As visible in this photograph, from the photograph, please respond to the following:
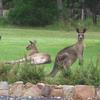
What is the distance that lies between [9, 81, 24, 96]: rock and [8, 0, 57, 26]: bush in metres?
39.9

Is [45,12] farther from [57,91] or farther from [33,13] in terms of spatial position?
[57,91]

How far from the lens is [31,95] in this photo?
13.2 m

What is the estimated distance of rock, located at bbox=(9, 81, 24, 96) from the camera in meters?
13.1

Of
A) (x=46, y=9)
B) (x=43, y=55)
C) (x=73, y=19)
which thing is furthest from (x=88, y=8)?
(x=43, y=55)

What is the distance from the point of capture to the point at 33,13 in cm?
5431

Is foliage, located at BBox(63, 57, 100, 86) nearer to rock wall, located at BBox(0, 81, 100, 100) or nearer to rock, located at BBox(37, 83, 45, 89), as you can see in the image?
rock wall, located at BBox(0, 81, 100, 100)

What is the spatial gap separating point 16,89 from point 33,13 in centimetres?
4148

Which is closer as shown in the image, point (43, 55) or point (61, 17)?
point (43, 55)

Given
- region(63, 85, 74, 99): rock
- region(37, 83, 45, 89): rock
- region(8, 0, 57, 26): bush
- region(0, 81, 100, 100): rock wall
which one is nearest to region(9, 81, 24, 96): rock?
region(0, 81, 100, 100): rock wall

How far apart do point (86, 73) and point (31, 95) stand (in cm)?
144

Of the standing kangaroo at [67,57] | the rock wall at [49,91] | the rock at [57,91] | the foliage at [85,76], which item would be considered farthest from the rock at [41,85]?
the standing kangaroo at [67,57]

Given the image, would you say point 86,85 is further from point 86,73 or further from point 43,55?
point 43,55

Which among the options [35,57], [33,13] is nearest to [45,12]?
[33,13]

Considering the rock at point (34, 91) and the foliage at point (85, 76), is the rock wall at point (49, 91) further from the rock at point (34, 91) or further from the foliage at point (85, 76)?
the foliage at point (85, 76)
